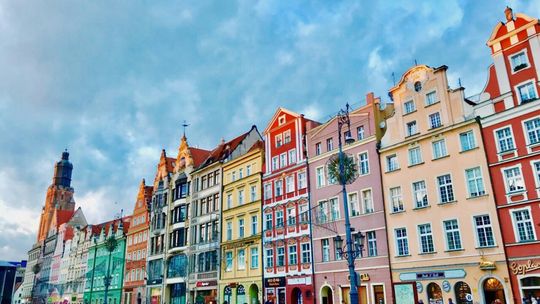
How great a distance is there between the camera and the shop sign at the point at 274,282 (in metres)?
39.6

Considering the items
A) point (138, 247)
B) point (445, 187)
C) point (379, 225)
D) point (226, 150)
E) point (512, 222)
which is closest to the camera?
point (512, 222)

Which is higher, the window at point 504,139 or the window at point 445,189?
the window at point 504,139

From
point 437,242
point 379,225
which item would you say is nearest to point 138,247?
point 379,225

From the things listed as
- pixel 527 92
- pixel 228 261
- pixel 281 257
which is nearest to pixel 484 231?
pixel 527 92

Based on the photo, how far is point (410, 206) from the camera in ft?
104

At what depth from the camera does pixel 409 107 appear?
3378cm

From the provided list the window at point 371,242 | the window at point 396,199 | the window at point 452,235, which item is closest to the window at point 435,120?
the window at point 396,199

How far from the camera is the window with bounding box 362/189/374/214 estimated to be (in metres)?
34.5

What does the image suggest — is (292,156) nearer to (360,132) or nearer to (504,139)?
(360,132)

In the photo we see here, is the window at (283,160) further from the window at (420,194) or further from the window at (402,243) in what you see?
the window at (420,194)

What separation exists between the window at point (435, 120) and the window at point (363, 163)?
5.74m

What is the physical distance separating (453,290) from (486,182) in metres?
6.86

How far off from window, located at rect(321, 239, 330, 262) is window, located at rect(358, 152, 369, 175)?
245 inches

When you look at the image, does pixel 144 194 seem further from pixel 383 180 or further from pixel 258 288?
pixel 383 180
